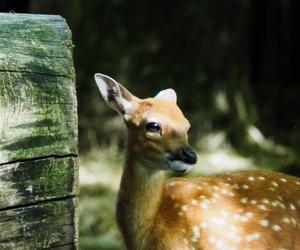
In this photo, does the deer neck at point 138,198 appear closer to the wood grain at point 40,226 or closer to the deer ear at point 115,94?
the deer ear at point 115,94

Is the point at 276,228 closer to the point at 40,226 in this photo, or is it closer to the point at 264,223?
the point at 264,223

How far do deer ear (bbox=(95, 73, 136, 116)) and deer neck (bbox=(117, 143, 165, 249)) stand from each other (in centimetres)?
23

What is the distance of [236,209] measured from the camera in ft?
14.2

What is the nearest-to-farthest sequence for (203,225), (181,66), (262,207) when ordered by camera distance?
(203,225)
(262,207)
(181,66)

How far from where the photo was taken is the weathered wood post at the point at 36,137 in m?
3.46

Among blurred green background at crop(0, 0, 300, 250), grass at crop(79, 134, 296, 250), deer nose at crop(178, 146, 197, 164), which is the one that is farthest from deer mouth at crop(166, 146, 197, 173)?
blurred green background at crop(0, 0, 300, 250)

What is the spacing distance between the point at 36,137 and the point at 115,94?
2.65 ft

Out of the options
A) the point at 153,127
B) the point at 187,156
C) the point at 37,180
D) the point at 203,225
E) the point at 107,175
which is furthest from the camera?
the point at 107,175

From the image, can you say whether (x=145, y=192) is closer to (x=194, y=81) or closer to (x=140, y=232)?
(x=140, y=232)

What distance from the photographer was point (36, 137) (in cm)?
352

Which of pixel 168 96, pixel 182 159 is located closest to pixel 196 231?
pixel 182 159

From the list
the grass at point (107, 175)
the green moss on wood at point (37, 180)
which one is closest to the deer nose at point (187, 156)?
the green moss on wood at point (37, 180)

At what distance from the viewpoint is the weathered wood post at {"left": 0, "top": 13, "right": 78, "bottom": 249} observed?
11.3ft

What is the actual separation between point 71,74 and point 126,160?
0.74m
